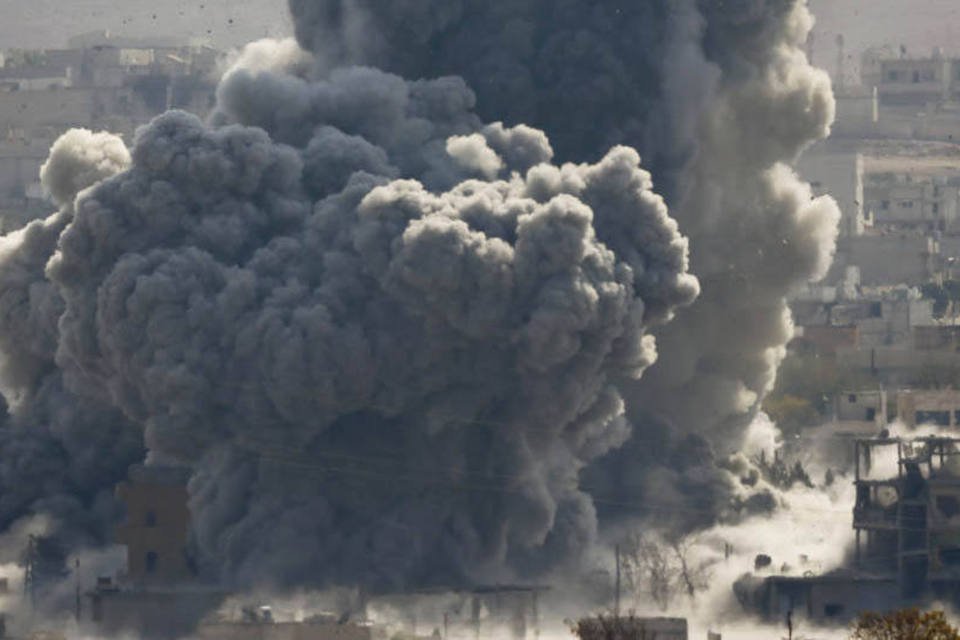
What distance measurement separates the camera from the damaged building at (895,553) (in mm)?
81375

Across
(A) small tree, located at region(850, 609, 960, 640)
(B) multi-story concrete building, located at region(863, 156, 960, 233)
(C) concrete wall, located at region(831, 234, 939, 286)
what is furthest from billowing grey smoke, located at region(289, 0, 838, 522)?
(B) multi-story concrete building, located at region(863, 156, 960, 233)

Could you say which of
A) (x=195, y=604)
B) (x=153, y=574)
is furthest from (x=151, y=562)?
(x=195, y=604)

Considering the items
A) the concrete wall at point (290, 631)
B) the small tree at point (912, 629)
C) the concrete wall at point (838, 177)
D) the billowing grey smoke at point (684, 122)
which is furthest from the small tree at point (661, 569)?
the concrete wall at point (838, 177)

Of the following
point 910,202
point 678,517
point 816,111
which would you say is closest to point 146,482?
point 678,517

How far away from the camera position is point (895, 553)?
83.2 m

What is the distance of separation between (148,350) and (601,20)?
13.6m

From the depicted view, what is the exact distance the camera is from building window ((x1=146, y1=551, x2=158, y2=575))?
83688 mm

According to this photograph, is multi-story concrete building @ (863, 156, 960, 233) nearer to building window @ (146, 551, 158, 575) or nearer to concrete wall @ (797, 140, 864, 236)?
concrete wall @ (797, 140, 864, 236)

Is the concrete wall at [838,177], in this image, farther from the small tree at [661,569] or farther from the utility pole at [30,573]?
the utility pole at [30,573]

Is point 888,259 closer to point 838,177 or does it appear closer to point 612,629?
point 838,177

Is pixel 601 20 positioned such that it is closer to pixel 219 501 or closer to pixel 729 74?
pixel 729 74

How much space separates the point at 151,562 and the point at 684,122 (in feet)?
48.8

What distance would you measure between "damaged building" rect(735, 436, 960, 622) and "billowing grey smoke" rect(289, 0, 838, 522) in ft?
21.1

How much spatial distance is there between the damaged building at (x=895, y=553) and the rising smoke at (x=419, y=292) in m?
4.87
